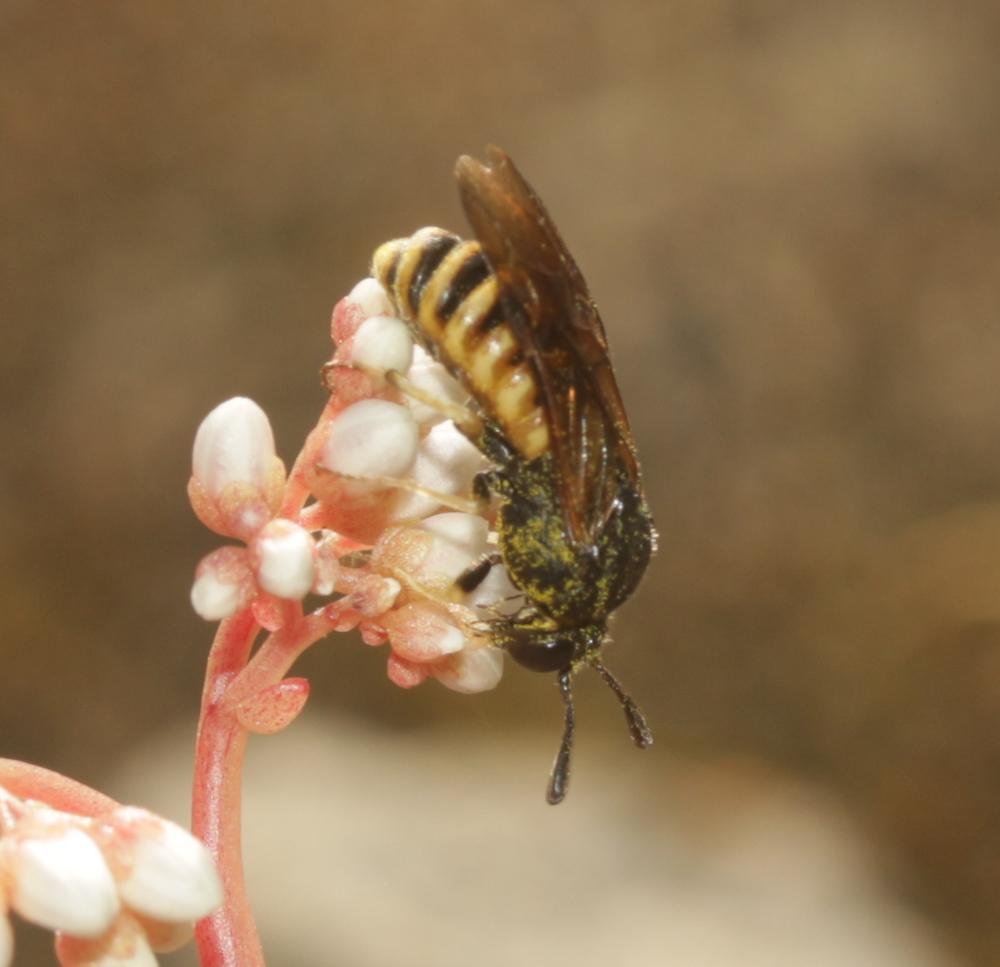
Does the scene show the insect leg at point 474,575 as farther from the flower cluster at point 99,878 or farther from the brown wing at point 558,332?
the flower cluster at point 99,878

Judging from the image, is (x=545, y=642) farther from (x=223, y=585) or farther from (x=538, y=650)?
(x=223, y=585)

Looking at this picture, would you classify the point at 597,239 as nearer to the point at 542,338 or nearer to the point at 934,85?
the point at 934,85

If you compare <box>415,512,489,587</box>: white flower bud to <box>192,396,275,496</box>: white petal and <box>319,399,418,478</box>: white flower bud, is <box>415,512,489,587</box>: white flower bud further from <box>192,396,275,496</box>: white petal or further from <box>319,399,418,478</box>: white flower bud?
<box>192,396,275,496</box>: white petal

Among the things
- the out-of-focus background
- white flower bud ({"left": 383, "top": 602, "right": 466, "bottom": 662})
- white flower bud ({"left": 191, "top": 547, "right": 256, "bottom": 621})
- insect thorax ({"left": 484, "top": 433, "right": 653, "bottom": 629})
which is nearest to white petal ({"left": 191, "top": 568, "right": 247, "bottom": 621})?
white flower bud ({"left": 191, "top": 547, "right": 256, "bottom": 621})

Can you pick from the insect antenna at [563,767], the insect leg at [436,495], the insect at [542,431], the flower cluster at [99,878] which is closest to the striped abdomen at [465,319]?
the insect at [542,431]

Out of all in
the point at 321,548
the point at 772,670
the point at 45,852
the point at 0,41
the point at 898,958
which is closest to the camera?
the point at 45,852

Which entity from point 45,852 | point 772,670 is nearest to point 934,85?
point 772,670
